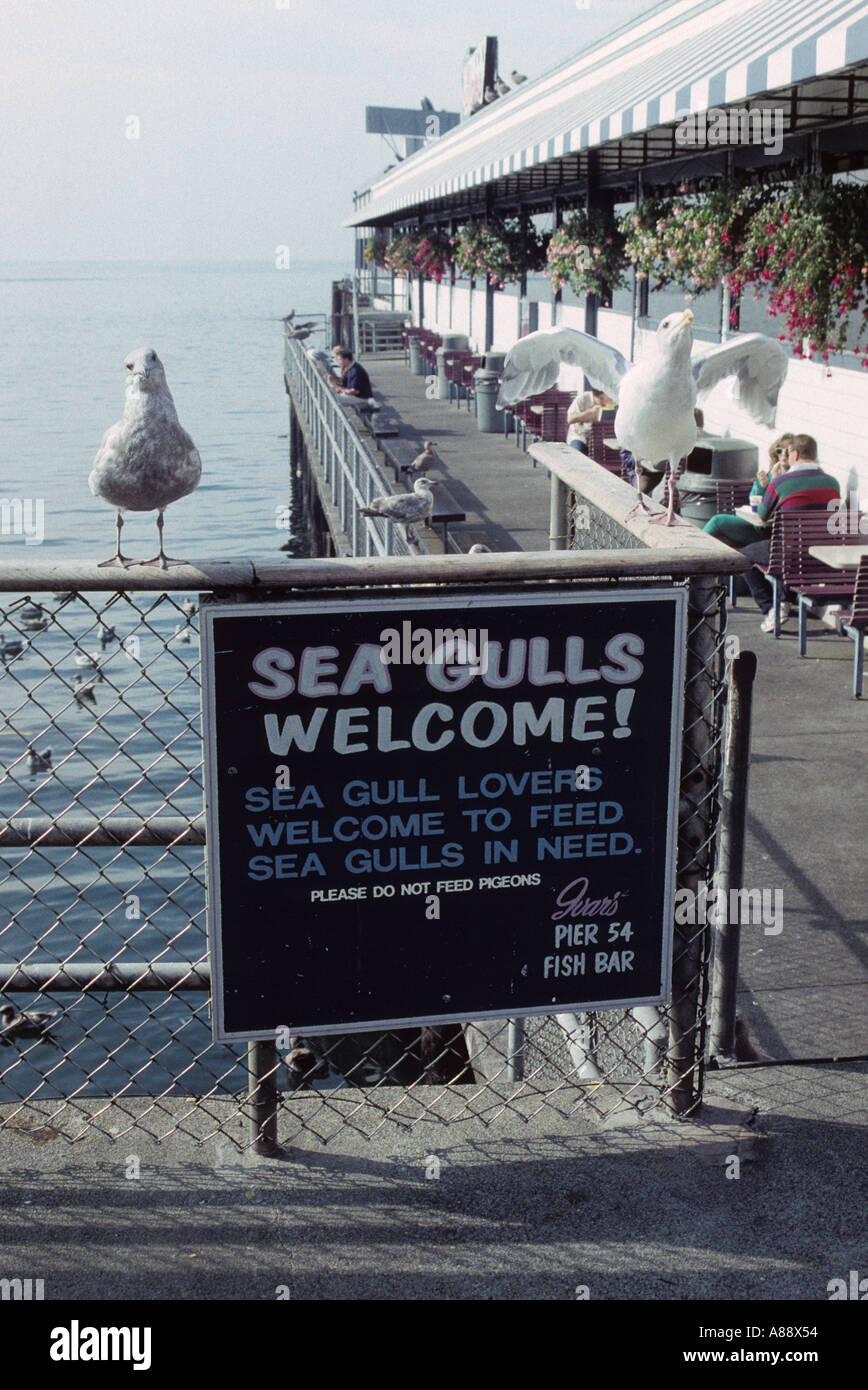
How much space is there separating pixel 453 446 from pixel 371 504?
1069 cm

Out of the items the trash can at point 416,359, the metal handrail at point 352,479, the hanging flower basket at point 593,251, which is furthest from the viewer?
the trash can at point 416,359

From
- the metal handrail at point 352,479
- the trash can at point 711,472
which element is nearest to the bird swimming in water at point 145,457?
the metal handrail at point 352,479

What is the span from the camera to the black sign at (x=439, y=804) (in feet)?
10.4

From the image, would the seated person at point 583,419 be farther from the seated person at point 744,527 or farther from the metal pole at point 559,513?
the metal pole at point 559,513

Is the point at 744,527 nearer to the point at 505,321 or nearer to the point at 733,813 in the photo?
the point at 733,813

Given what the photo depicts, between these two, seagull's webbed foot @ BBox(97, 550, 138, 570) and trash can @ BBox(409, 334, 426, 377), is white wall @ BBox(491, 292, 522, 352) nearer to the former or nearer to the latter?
trash can @ BBox(409, 334, 426, 377)

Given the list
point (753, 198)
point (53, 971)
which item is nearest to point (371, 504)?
point (753, 198)

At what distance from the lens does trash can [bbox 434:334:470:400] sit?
28406 millimetres

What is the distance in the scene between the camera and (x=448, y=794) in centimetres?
332

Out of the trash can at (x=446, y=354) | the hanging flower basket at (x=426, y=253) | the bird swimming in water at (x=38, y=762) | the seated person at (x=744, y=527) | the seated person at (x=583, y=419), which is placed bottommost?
the bird swimming in water at (x=38, y=762)

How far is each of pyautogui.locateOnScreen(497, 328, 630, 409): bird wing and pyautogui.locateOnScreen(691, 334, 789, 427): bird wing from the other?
1.73 feet

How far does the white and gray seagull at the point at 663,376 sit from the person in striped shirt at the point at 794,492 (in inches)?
89.9

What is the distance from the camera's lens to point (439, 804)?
3.32m
